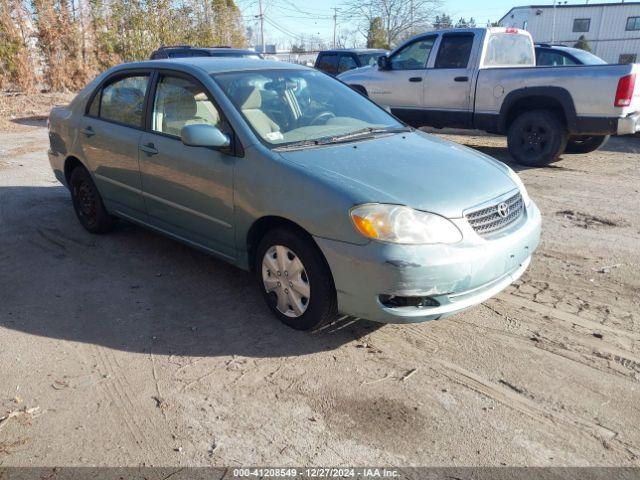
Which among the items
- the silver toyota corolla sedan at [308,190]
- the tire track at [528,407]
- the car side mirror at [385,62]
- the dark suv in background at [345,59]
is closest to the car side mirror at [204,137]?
the silver toyota corolla sedan at [308,190]

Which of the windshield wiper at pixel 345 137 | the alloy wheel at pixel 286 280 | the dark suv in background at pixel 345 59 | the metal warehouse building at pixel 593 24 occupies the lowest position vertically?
the alloy wheel at pixel 286 280

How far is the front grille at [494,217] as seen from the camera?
3.24m

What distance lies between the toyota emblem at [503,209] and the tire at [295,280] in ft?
3.78

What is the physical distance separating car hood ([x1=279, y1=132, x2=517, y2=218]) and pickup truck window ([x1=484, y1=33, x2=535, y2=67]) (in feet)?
18.7

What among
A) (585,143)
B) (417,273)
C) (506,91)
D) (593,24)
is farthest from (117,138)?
(593,24)

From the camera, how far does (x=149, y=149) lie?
4.36 meters

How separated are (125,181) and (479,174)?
3.00 metres

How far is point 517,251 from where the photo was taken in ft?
11.2

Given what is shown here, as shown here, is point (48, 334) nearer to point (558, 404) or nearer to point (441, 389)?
point (441, 389)

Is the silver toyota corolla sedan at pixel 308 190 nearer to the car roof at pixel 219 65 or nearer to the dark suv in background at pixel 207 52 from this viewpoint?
the car roof at pixel 219 65

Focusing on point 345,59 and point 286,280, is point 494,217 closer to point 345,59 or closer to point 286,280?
point 286,280

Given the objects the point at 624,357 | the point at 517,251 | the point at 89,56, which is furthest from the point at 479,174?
the point at 89,56

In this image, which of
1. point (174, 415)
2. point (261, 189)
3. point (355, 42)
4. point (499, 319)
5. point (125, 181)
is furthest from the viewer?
point (355, 42)

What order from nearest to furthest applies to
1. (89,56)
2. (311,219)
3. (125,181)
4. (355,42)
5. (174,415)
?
(174,415) → (311,219) → (125,181) → (89,56) → (355,42)
